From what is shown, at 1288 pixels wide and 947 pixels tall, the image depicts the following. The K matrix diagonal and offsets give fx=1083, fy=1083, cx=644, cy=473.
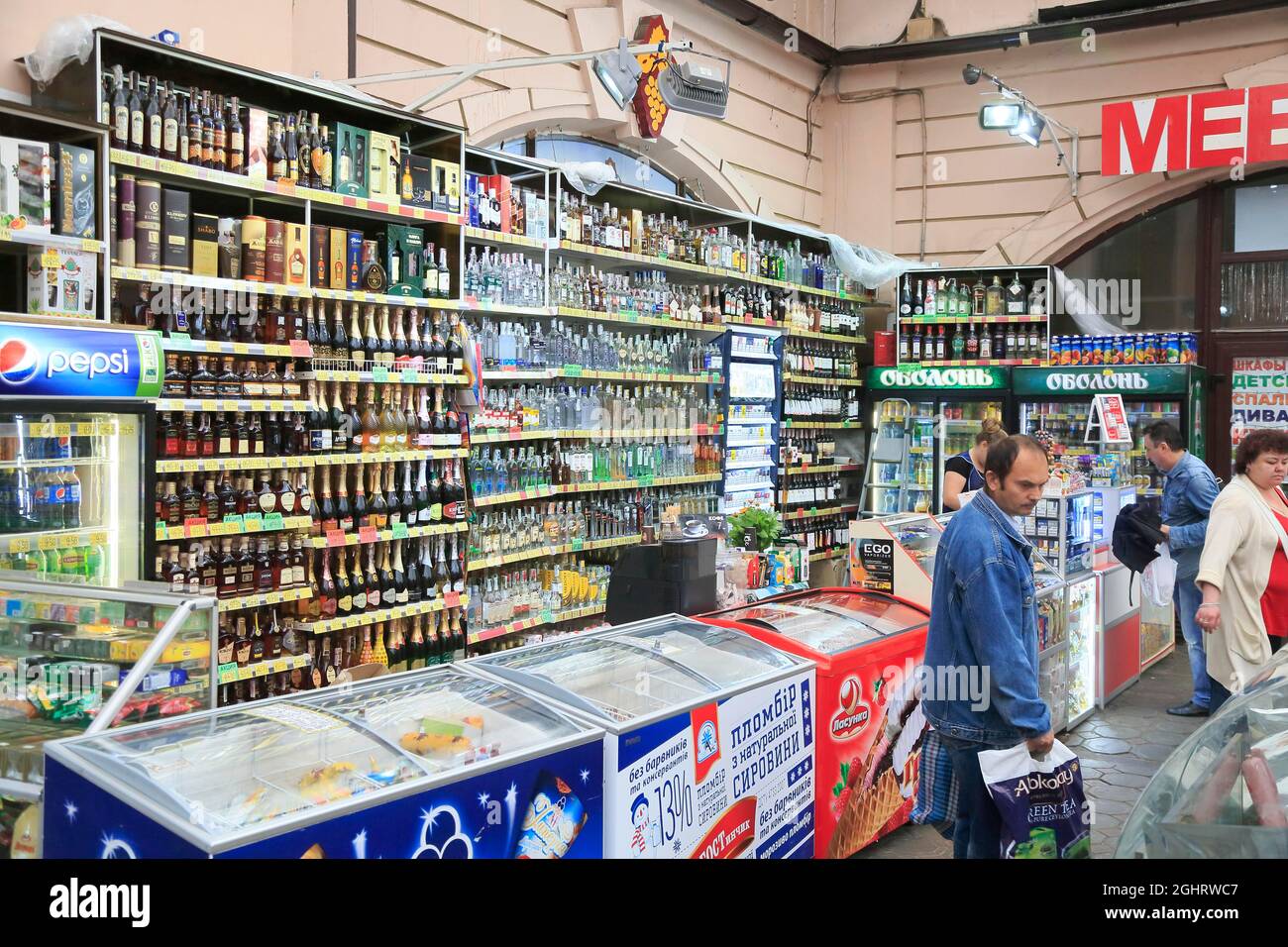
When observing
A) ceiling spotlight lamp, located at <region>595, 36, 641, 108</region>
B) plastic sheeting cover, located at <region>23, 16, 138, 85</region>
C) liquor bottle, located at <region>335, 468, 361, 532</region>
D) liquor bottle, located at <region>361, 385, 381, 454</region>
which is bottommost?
liquor bottle, located at <region>335, 468, 361, 532</region>

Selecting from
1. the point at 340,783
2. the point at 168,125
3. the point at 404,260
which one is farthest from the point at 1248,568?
the point at 168,125


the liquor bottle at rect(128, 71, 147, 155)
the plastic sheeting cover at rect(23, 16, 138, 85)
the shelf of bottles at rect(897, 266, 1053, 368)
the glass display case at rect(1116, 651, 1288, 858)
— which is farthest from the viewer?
the shelf of bottles at rect(897, 266, 1053, 368)

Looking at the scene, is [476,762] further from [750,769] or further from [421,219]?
[421,219]

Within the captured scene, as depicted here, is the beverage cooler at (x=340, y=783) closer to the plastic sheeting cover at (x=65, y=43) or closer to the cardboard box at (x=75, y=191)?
the cardboard box at (x=75, y=191)

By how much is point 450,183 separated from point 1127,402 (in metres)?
6.42

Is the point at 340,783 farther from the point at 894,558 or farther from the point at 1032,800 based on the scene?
the point at 894,558

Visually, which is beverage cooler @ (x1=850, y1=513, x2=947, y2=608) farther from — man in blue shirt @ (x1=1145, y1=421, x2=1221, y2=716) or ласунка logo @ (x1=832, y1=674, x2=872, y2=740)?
man in blue shirt @ (x1=1145, y1=421, x2=1221, y2=716)

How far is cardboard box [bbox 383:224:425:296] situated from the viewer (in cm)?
549

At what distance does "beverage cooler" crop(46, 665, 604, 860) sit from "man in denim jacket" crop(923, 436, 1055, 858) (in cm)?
112

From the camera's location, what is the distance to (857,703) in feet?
13.1

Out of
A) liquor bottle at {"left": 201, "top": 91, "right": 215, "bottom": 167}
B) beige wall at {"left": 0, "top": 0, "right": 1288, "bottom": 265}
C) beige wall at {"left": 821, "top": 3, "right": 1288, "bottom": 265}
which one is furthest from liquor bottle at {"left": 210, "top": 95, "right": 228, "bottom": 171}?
beige wall at {"left": 821, "top": 3, "right": 1288, "bottom": 265}

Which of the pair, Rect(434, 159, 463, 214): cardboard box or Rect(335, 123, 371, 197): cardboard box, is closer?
Rect(335, 123, 371, 197): cardboard box

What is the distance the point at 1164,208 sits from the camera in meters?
10.3
